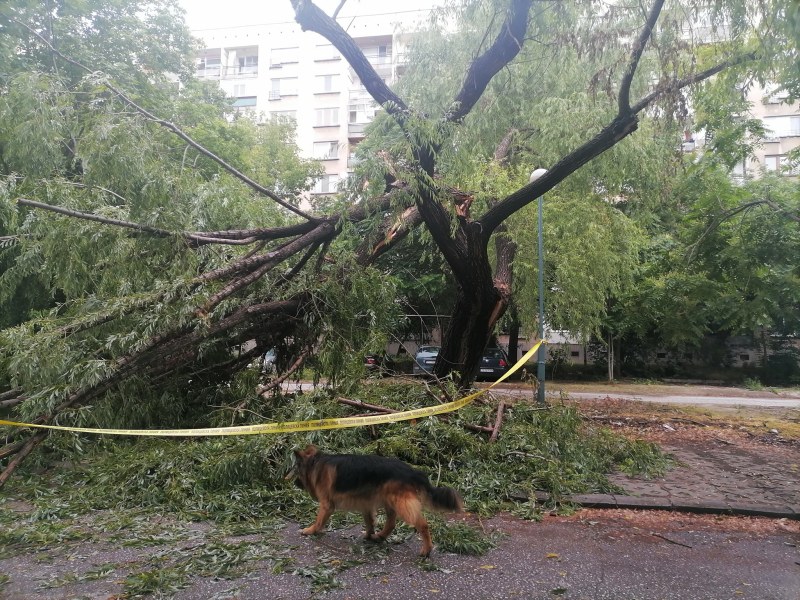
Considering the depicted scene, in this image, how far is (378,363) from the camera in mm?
7660

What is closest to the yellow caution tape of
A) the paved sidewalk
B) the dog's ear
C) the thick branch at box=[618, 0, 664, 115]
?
the dog's ear

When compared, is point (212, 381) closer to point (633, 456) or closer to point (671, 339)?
point (633, 456)

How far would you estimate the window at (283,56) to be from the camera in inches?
1419

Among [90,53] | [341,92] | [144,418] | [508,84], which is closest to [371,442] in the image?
[144,418]

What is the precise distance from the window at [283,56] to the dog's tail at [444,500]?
36169mm

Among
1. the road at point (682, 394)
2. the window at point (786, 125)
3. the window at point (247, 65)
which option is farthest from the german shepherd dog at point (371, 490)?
the window at point (247, 65)

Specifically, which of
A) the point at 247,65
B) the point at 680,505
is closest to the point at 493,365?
the point at 680,505

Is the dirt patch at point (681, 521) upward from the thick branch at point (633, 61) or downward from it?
downward

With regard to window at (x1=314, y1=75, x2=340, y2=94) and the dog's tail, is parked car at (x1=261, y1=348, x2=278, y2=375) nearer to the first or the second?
the dog's tail

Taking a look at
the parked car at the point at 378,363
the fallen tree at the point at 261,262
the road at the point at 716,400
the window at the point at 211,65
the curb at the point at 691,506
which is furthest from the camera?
the window at the point at 211,65

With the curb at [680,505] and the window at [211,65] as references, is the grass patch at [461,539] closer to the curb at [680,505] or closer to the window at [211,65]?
the curb at [680,505]

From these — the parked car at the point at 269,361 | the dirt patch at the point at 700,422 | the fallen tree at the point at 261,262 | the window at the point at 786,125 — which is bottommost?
the dirt patch at the point at 700,422

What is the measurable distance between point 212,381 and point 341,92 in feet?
98.9

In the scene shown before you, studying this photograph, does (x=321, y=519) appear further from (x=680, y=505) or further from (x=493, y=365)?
(x=493, y=365)
